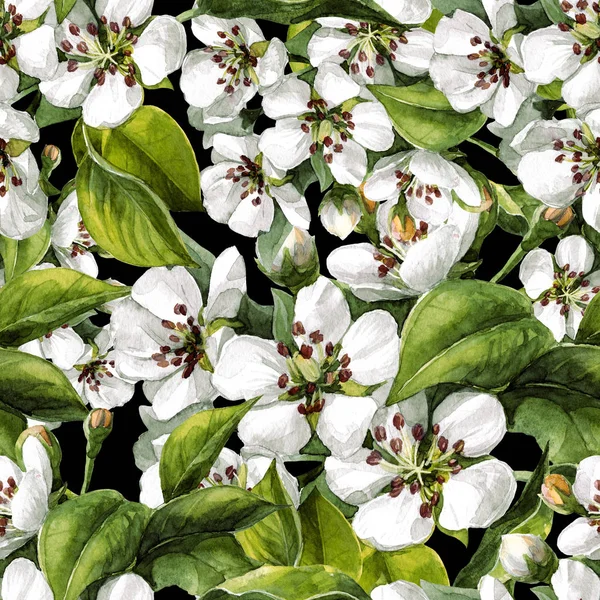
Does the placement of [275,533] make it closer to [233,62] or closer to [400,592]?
[400,592]

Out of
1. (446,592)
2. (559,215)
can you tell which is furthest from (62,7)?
(446,592)

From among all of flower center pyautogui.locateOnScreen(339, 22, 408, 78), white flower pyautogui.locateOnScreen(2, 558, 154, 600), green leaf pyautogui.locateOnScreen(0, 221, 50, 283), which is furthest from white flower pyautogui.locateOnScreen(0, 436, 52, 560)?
flower center pyautogui.locateOnScreen(339, 22, 408, 78)

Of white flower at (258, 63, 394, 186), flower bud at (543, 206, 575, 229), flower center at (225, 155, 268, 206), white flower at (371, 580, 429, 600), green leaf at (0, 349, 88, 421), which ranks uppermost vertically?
white flower at (258, 63, 394, 186)

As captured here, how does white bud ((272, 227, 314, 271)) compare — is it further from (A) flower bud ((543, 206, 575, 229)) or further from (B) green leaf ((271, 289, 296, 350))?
(A) flower bud ((543, 206, 575, 229))

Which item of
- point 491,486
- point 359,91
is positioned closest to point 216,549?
point 491,486

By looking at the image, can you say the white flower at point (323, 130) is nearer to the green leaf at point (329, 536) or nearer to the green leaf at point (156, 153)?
the green leaf at point (156, 153)

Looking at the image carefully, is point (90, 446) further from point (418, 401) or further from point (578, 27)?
point (578, 27)

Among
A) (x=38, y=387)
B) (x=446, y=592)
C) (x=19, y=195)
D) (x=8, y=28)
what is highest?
(x=8, y=28)
